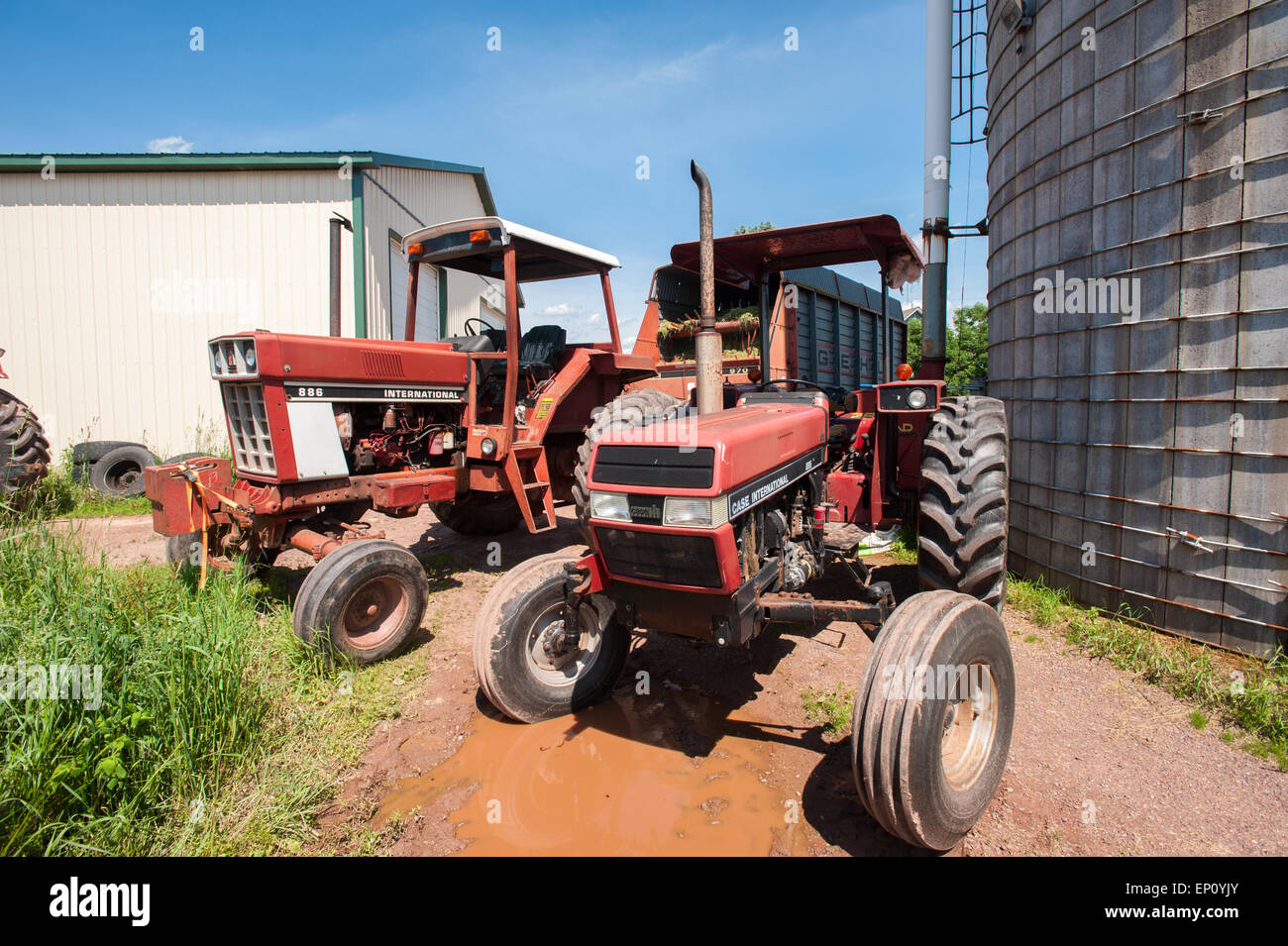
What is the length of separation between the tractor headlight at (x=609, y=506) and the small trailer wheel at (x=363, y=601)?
1.83 metres

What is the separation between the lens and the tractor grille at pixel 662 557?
2604 millimetres

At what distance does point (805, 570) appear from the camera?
3354 millimetres

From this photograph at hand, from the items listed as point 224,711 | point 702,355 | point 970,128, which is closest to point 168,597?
point 224,711

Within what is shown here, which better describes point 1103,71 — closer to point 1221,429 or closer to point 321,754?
point 1221,429

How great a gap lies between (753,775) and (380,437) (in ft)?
12.1

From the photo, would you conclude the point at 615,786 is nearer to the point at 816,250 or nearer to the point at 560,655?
the point at 560,655

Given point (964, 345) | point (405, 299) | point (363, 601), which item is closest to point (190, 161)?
point (405, 299)

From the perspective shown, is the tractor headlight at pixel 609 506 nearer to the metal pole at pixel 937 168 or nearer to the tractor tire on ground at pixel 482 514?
the tractor tire on ground at pixel 482 514

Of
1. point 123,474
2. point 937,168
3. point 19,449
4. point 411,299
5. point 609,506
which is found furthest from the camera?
point 937,168

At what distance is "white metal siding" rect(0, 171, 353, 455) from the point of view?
9.41 m

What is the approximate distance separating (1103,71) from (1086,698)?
400 cm

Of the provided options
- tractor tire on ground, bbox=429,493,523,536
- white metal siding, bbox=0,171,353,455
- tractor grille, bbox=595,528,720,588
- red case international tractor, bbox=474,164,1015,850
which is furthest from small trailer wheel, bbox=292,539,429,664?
white metal siding, bbox=0,171,353,455

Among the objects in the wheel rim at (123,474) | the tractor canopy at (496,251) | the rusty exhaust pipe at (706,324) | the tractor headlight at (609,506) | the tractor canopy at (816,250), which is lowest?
the wheel rim at (123,474)

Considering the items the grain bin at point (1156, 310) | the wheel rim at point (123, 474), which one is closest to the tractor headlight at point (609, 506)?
the grain bin at point (1156, 310)
